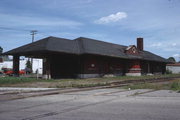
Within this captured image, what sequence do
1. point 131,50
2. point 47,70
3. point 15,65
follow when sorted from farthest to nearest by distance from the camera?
point 131,50 < point 15,65 < point 47,70

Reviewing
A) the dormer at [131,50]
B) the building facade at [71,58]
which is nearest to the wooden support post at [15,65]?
the building facade at [71,58]

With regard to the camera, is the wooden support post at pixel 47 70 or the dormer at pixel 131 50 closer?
the wooden support post at pixel 47 70

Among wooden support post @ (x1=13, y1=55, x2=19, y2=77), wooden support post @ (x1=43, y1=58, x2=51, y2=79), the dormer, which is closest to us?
wooden support post @ (x1=43, y1=58, x2=51, y2=79)

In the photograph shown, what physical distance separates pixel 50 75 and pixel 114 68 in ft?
42.1

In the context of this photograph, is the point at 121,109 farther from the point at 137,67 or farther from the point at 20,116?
the point at 137,67

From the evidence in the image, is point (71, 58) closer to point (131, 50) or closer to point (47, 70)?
point (47, 70)

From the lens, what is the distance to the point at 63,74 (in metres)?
35.4

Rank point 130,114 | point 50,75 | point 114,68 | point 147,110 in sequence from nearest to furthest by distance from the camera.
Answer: point 130,114 → point 147,110 → point 50,75 → point 114,68

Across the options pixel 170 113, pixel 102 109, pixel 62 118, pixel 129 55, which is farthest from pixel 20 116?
pixel 129 55

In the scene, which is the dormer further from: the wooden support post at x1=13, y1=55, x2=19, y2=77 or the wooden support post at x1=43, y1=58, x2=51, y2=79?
the wooden support post at x1=13, y1=55, x2=19, y2=77

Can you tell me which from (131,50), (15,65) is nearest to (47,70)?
(15,65)

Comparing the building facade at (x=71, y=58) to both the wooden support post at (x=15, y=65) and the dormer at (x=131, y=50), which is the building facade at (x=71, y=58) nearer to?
the wooden support post at (x=15, y=65)

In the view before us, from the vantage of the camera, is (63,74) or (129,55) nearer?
(63,74)

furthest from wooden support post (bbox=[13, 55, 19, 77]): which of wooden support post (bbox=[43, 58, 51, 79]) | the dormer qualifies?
the dormer
